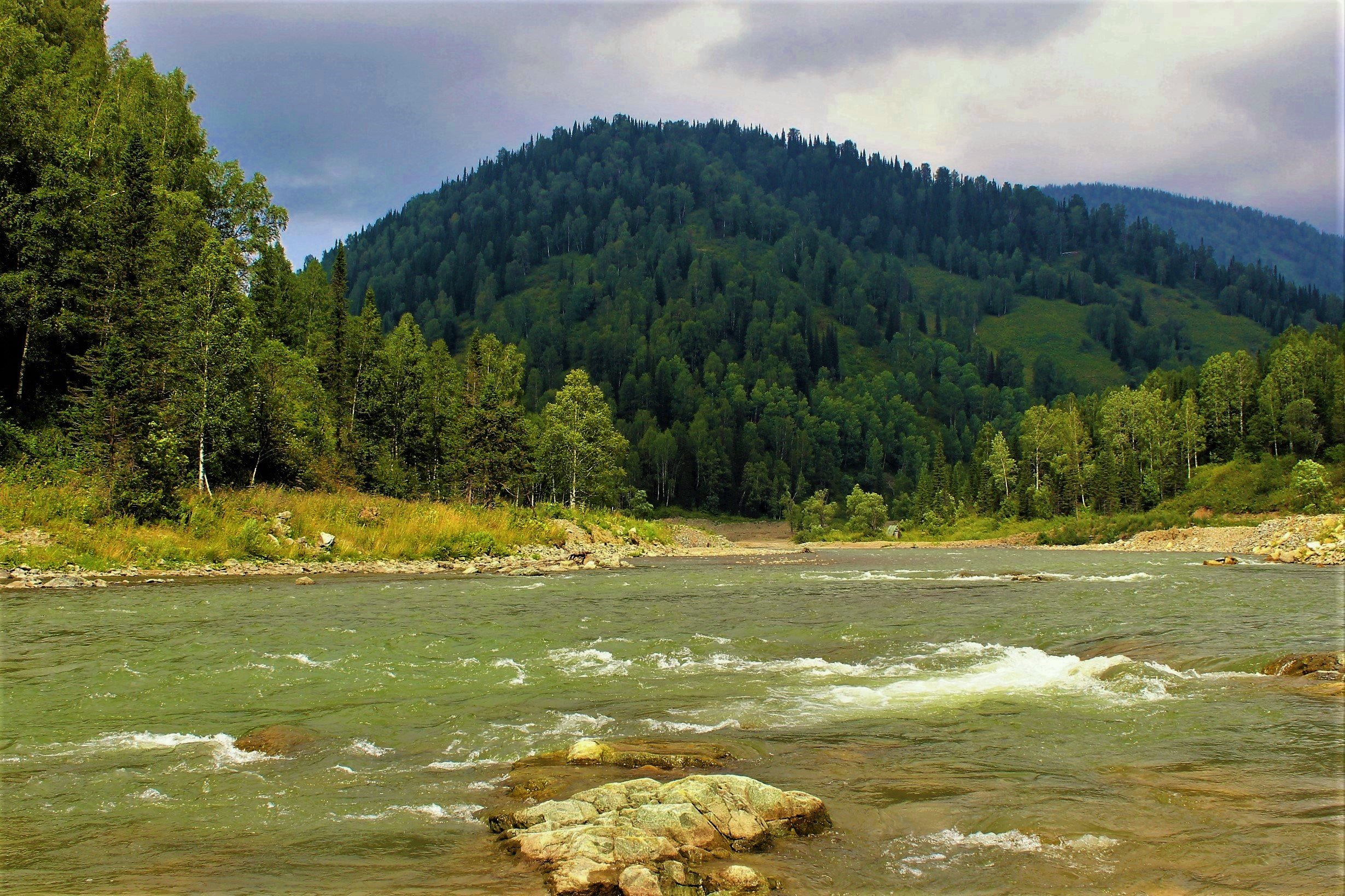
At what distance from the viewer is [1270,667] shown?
1437 cm

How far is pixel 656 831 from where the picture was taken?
6.69 meters

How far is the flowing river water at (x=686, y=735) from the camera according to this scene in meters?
6.70

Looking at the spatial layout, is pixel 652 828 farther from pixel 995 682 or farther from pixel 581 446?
pixel 581 446

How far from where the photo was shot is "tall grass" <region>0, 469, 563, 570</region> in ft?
94.7

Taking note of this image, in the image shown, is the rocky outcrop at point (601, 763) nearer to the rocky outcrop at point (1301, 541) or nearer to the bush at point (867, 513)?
the rocky outcrop at point (1301, 541)

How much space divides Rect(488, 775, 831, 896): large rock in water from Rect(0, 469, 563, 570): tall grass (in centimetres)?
2900

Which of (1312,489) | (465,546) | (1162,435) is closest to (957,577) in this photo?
(465,546)

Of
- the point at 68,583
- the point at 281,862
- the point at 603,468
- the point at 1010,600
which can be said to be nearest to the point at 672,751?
the point at 281,862

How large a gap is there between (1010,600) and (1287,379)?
3966 inches

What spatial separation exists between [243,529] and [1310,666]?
36.6m

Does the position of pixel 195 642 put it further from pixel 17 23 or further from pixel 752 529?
pixel 752 529

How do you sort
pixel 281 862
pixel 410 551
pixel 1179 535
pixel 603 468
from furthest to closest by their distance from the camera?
pixel 603 468 → pixel 1179 535 → pixel 410 551 → pixel 281 862

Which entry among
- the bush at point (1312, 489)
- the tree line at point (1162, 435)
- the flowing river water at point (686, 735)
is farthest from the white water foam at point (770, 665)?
the tree line at point (1162, 435)

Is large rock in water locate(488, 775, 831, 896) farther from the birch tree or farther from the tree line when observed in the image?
the tree line
